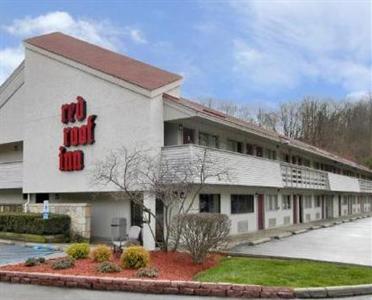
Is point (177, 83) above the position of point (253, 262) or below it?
above

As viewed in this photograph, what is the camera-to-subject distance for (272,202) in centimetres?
3180

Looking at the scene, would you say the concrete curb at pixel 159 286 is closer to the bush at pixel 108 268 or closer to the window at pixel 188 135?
the bush at pixel 108 268

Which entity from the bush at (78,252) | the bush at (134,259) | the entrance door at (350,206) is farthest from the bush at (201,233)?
the entrance door at (350,206)

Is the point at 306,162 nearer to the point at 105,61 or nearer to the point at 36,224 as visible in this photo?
the point at 105,61

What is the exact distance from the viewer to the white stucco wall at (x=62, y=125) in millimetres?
20516

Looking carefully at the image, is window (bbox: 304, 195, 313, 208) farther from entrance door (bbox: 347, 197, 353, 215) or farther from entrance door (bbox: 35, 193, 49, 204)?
entrance door (bbox: 35, 193, 49, 204)

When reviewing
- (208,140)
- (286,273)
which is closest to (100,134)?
(208,140)

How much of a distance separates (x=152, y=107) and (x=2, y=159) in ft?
47.8

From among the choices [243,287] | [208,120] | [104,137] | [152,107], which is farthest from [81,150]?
[243,287]

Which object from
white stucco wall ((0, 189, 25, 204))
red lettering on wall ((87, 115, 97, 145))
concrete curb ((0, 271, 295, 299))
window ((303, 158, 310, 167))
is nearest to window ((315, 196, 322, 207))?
window ((303, 158, 310, 167))

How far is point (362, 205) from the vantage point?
219 feet

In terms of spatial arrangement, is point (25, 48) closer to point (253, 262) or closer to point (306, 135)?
point (253, 262)

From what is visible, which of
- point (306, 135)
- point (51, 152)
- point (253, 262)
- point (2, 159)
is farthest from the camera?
point (306, 135)

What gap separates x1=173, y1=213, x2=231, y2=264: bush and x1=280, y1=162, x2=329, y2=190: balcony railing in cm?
1641
